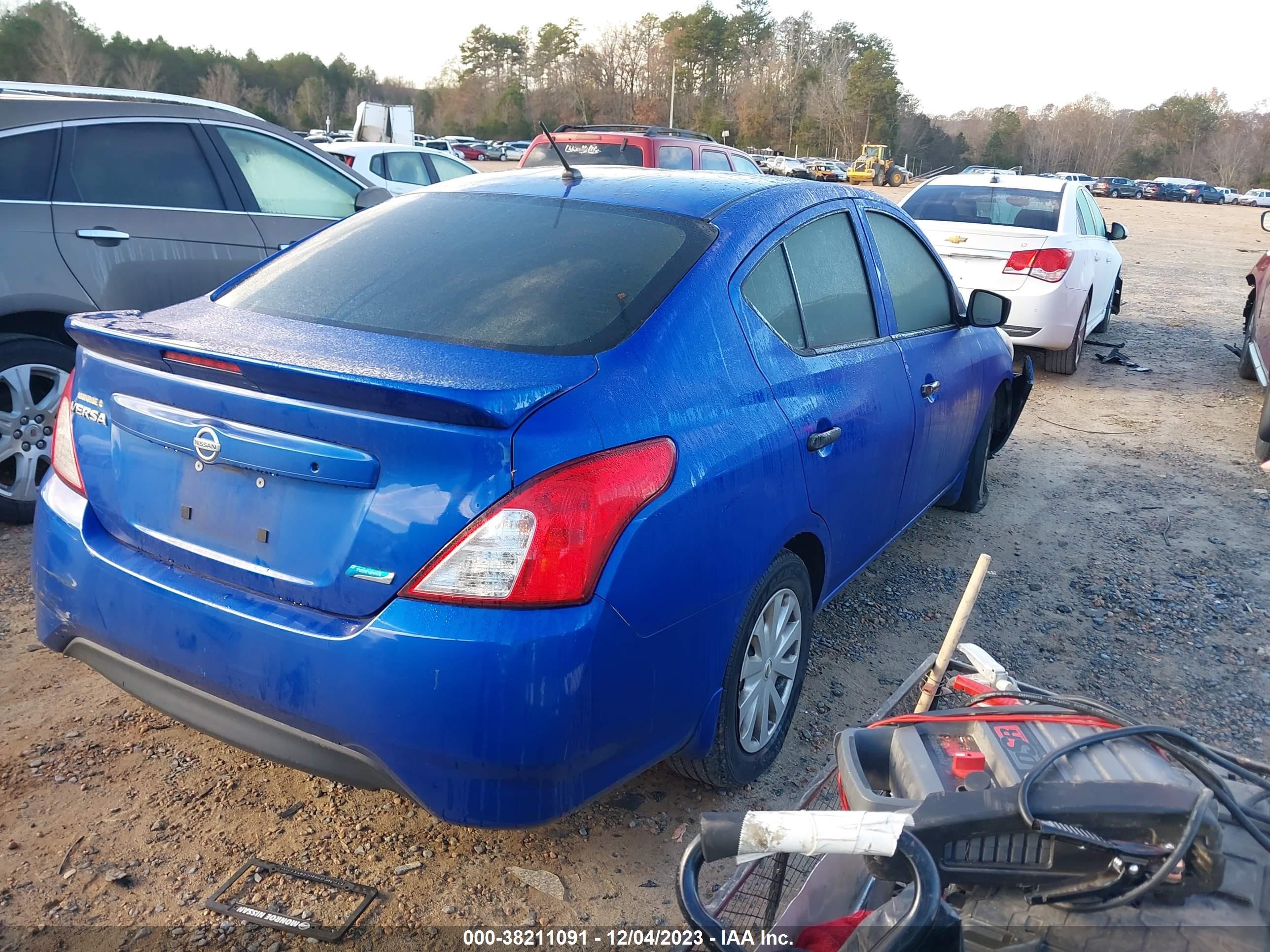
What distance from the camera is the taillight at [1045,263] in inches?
319

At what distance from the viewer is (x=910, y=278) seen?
4066mm

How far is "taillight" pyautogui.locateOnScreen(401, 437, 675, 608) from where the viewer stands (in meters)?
2.01

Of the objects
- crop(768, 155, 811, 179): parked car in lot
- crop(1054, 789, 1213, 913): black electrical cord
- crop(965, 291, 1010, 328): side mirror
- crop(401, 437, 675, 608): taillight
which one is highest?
crop(768, 155, 811, 179): parked car in lot

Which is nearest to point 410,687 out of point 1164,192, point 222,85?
point 1164,192

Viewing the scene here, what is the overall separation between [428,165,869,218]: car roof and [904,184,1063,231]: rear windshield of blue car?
19.2ft

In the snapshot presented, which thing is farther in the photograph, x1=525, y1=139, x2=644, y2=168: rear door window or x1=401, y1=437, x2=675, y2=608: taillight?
x1=525, y1=139, x2=644, y2=168: rear door window

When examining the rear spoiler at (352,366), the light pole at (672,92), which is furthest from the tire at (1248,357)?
the light pole at (672,92)

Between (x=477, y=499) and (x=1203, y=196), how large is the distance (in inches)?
2941

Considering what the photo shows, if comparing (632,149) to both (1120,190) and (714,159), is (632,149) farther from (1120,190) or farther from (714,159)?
(1120,190)

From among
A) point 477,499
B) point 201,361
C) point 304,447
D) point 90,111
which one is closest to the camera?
point 477,499

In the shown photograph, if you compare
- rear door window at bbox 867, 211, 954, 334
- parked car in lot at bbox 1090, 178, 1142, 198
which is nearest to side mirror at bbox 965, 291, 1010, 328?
rear door window at bbox 867, 211, 954, 334

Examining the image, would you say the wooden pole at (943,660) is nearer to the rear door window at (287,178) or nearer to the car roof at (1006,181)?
the rear door window at (287,178)

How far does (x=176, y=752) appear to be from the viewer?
9.59ft

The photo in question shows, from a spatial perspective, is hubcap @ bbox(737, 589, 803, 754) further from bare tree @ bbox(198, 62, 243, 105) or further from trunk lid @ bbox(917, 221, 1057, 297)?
bare tree @ bbox(198, 62, 243, 105)
